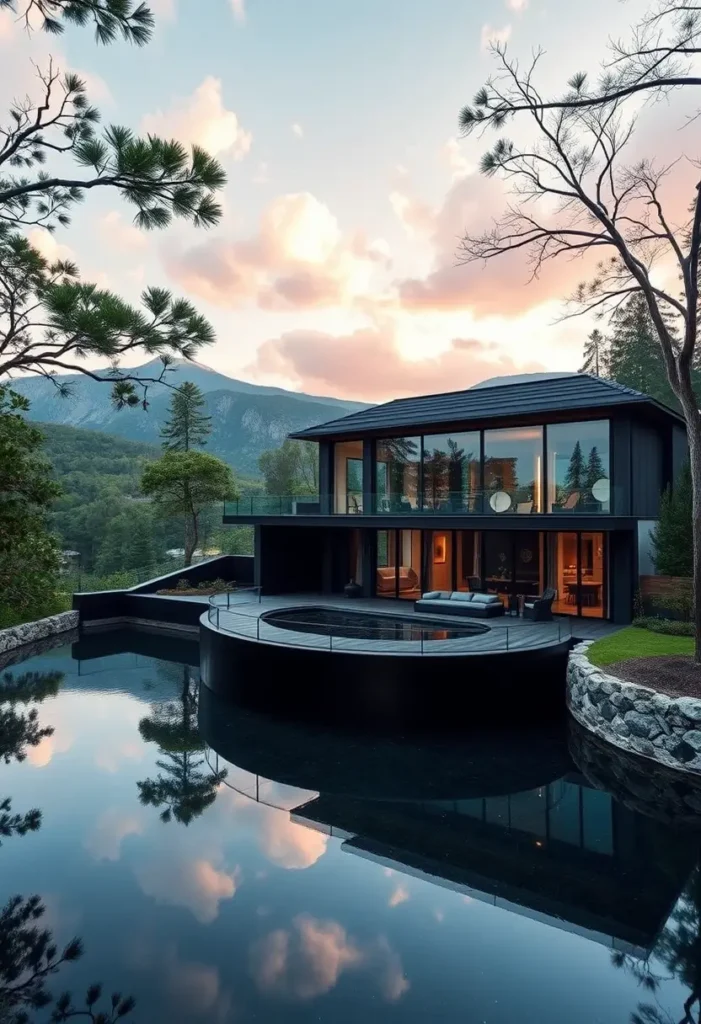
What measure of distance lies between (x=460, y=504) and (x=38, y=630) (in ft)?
43.5

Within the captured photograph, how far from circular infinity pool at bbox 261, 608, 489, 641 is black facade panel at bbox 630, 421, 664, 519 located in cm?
534

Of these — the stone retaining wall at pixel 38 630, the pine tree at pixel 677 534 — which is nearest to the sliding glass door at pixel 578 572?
the pine tree at pixel 677 534

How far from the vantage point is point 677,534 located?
14.5 metres

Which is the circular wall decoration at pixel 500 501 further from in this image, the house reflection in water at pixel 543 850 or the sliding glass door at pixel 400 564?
the house reflection in water at pixel 543 850

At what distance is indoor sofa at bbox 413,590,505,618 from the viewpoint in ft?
51.3

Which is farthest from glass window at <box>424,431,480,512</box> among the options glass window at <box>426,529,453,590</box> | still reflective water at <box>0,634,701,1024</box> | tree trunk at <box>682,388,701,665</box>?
still reflective water at <box>0,634,701,1024</box>

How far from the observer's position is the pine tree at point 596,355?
44.4 metres

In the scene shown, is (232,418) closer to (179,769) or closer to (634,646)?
(634,646)

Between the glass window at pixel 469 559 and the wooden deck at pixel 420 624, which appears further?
the glass window at pixel 469 559

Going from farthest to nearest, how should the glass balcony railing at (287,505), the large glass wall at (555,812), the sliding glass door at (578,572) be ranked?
the glass balcony railing at (287,505), the sliding glass door at (578,572), the large glass wall at (555,812)

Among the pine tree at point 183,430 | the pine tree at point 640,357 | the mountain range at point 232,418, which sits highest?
the mountain range at point 232,418

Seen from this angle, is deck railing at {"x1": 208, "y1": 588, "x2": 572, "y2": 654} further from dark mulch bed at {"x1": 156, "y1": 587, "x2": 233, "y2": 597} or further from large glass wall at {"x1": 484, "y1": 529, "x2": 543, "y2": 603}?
dark mulch bed at {"x1": 156, "y1": 587, "x2": 233, "y2": 597}

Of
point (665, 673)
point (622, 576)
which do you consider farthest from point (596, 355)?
point (665, 673)

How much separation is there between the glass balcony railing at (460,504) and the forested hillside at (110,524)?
29021 millimetres
